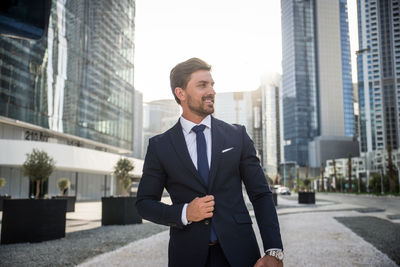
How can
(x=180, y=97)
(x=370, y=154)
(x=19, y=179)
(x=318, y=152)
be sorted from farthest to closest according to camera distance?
(x=318, y=152), (x=370, y=154), (x=19, y=179), (x=180, y=97)

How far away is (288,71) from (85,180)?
148329 mm

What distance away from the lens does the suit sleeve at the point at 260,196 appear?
2.01 m

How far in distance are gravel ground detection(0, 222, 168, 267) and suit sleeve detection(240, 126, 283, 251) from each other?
17.0 ft

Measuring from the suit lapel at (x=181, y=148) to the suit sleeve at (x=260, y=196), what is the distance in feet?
0.95

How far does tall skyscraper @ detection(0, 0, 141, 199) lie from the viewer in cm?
3766

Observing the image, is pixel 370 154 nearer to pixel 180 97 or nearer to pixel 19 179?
pixel 19 179

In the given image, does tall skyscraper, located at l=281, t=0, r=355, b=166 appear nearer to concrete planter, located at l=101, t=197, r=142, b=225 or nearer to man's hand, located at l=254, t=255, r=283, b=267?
concrete planter, located at l=101, t=197, r=142, b=225

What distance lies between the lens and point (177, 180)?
2182mm

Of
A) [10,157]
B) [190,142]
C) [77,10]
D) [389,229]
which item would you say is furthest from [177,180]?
[77,10]

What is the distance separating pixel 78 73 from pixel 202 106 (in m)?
50.8

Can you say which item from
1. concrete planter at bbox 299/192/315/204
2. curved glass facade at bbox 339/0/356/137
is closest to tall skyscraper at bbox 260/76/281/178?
curved glass facade at bbox 339/0/356/137

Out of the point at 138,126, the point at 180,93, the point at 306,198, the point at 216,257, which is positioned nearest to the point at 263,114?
the point at 138,126

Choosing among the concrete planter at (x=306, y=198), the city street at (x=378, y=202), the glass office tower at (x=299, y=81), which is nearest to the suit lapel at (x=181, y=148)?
the city street at (x=378, y=202)

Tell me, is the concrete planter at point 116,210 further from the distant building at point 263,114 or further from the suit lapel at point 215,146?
the distant building at point 263,114
